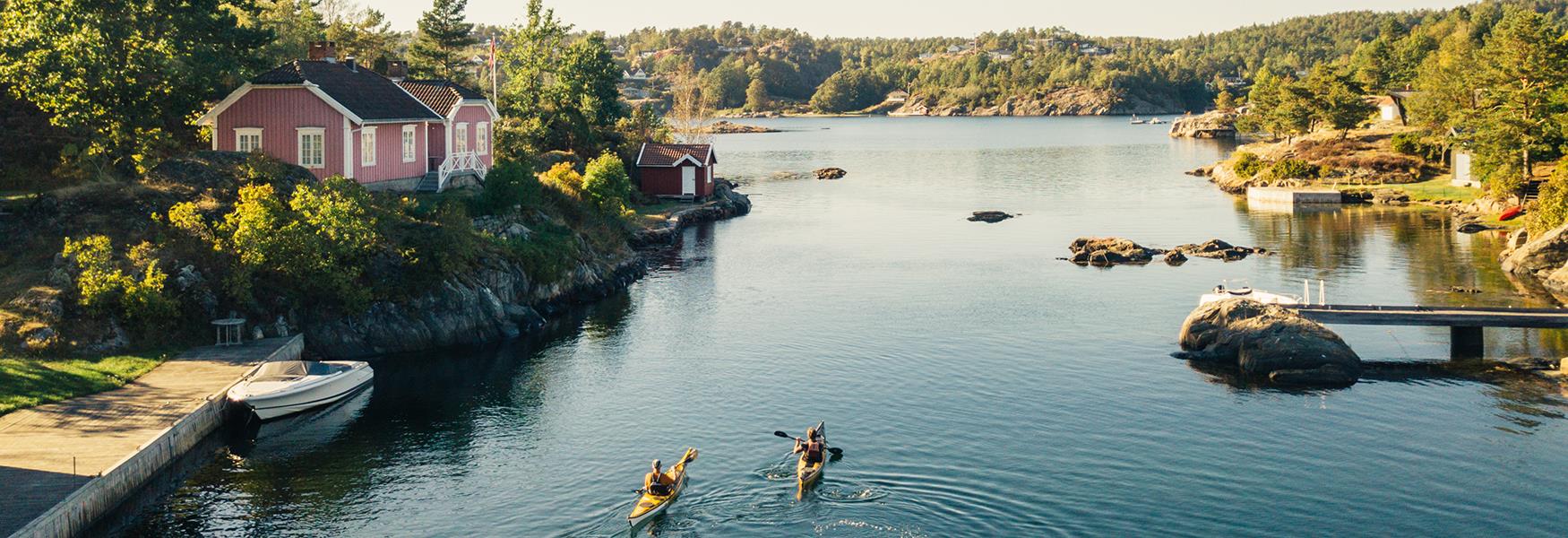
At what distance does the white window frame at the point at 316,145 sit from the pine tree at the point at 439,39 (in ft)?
166

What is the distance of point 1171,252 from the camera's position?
72.5 meters

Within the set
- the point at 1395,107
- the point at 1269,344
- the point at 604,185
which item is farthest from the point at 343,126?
the point at 1395,107

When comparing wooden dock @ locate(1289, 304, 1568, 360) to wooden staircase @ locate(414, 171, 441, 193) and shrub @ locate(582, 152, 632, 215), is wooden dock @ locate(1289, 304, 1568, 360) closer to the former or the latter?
shrub @ locate(582, 152, 632, 215)

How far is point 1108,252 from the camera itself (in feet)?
237

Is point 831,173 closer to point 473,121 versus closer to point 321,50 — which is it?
point 473,121

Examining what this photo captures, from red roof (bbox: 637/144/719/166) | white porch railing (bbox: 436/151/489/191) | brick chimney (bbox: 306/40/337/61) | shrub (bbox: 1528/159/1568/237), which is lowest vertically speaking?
shrub (bbox: 1528/159/1568/237)

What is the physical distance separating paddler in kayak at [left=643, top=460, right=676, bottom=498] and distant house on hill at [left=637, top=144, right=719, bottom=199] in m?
70.0

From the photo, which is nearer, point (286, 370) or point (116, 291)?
point (286, 370)

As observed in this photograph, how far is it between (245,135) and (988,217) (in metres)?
53.0

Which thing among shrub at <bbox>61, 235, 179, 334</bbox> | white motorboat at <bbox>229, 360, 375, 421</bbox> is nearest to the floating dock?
white motorboat at <bbox>229, 360, 375, 421</bbox>

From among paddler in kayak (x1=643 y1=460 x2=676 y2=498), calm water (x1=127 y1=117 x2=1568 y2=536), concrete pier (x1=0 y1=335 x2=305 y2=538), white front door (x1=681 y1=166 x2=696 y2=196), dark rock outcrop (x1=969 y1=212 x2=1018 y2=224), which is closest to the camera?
concrete pier (x1=0 y1=335 x2=305 y2=538)

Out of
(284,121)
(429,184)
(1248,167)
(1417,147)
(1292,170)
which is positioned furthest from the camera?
(1248,167)

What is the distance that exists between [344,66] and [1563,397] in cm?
5343

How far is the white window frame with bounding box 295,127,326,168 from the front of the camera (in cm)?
5656
